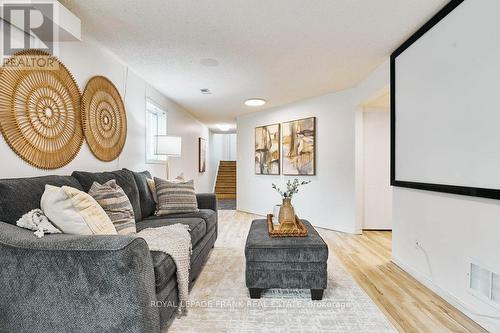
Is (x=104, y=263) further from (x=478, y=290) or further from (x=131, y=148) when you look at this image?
(x=131, y=148)

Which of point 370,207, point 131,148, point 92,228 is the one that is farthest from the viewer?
point 370,207

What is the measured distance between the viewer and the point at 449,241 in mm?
2244

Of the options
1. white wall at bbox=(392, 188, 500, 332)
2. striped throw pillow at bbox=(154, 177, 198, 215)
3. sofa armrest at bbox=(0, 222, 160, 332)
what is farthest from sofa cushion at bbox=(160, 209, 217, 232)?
white wall at bbox=(392, 188, 500, 332)

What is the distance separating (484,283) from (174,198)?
2.76 meters

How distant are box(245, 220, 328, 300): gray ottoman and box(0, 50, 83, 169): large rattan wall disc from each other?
175 cm

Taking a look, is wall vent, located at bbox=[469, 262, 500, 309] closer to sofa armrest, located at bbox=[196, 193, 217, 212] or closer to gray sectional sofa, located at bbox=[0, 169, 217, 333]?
gray sectional sofa, located at bbox=[0, 169, 217, 333]

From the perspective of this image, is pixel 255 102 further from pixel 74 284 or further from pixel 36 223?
pixel 74 284

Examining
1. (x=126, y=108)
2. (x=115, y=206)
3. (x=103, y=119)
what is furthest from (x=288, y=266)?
(x=126, y=108)

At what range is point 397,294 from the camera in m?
2.38

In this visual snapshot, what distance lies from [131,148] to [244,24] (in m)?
2.19

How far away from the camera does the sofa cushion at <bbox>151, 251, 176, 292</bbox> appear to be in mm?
1646

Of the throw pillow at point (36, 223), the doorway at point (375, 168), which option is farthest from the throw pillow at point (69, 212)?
the doorway at point (375, 168)

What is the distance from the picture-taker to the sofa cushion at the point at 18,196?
1574 mm

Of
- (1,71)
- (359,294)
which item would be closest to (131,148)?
(1,71)
